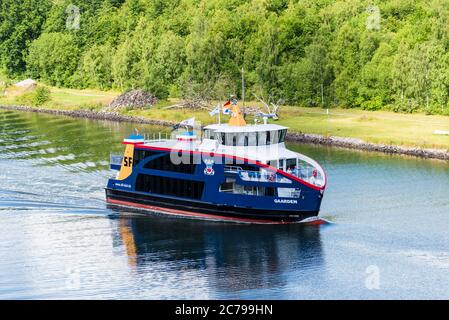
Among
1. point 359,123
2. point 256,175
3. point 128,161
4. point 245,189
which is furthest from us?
point 359,123

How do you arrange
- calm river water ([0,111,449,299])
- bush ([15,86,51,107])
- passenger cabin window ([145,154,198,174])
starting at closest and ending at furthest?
1. calm river water ([0,111,449,299])
2. passenger cabin window ([145,154,198,174])
3. bush ([15,86,51,107])

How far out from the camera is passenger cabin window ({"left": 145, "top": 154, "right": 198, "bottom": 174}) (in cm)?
6347

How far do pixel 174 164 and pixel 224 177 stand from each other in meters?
4.48

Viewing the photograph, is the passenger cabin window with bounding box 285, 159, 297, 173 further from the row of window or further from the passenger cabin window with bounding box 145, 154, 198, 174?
the passenger cabin window with bounding box 145, 154, 198, 174

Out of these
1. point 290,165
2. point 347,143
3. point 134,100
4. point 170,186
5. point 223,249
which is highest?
point 134,100

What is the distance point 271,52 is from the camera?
A: 11888 cm

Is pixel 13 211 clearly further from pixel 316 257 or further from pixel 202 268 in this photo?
pixel 316 257

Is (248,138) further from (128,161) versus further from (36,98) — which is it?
(36,98)

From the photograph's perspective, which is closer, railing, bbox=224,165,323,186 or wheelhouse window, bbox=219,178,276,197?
railing, bbox=224,165,323,186

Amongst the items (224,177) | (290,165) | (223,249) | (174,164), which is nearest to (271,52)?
(174,164)

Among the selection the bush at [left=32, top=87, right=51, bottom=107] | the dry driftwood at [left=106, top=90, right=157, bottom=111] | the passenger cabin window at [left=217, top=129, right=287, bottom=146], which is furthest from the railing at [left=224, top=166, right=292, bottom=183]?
the bush at [left=32, top=87, right=51, bottom=107]

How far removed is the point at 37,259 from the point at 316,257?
54.4 ft

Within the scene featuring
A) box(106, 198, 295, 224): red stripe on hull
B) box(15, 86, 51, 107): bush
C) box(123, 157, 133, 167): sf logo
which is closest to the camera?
box(106, 198, 295, 224): red stripe on hull

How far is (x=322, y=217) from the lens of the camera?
61.5 meters
